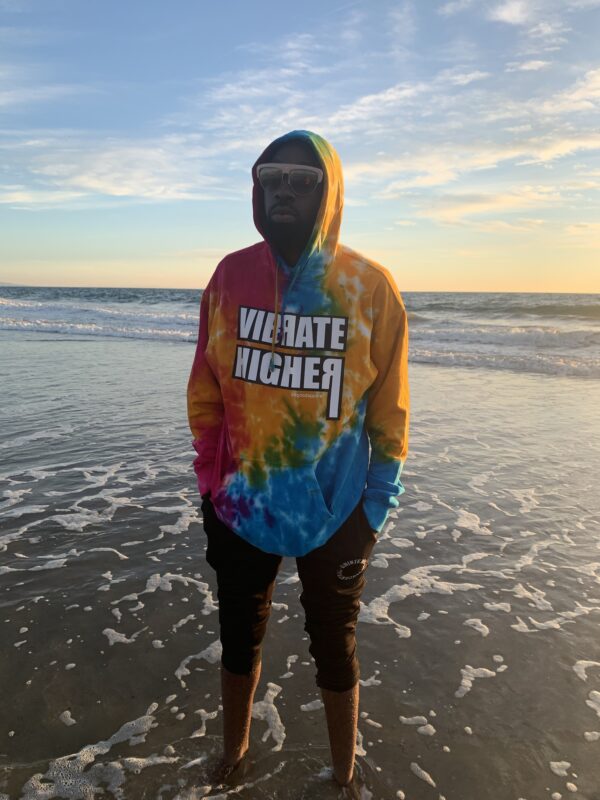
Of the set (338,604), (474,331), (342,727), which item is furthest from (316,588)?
(474,331)

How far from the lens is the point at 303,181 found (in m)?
2.08

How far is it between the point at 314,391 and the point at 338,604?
79cm

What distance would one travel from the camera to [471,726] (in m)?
2.75

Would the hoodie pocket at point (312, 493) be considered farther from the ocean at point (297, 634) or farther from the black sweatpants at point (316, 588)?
the ocean at point (297, 634)

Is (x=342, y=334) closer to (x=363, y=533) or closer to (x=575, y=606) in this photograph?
(x=363, y=533)

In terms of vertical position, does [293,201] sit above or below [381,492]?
above

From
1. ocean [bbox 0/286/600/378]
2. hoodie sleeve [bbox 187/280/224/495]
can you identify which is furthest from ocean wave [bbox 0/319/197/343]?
hoodie sleeve [bbox 187/280/224/495]

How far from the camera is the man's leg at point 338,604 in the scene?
212cm

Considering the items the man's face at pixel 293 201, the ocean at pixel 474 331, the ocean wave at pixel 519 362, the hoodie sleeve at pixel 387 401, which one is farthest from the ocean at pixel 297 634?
the ocean at pixel 474 331

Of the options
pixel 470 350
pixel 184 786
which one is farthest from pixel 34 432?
pixel 470 350

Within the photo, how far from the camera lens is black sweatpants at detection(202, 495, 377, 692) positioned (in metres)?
2.12

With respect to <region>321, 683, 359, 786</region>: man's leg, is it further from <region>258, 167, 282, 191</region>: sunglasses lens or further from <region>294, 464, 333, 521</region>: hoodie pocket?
<region>258, 167, 282, 191</region>: sunglasses lens

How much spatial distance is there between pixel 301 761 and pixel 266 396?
164cm

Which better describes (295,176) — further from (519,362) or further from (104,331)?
(104,331)
